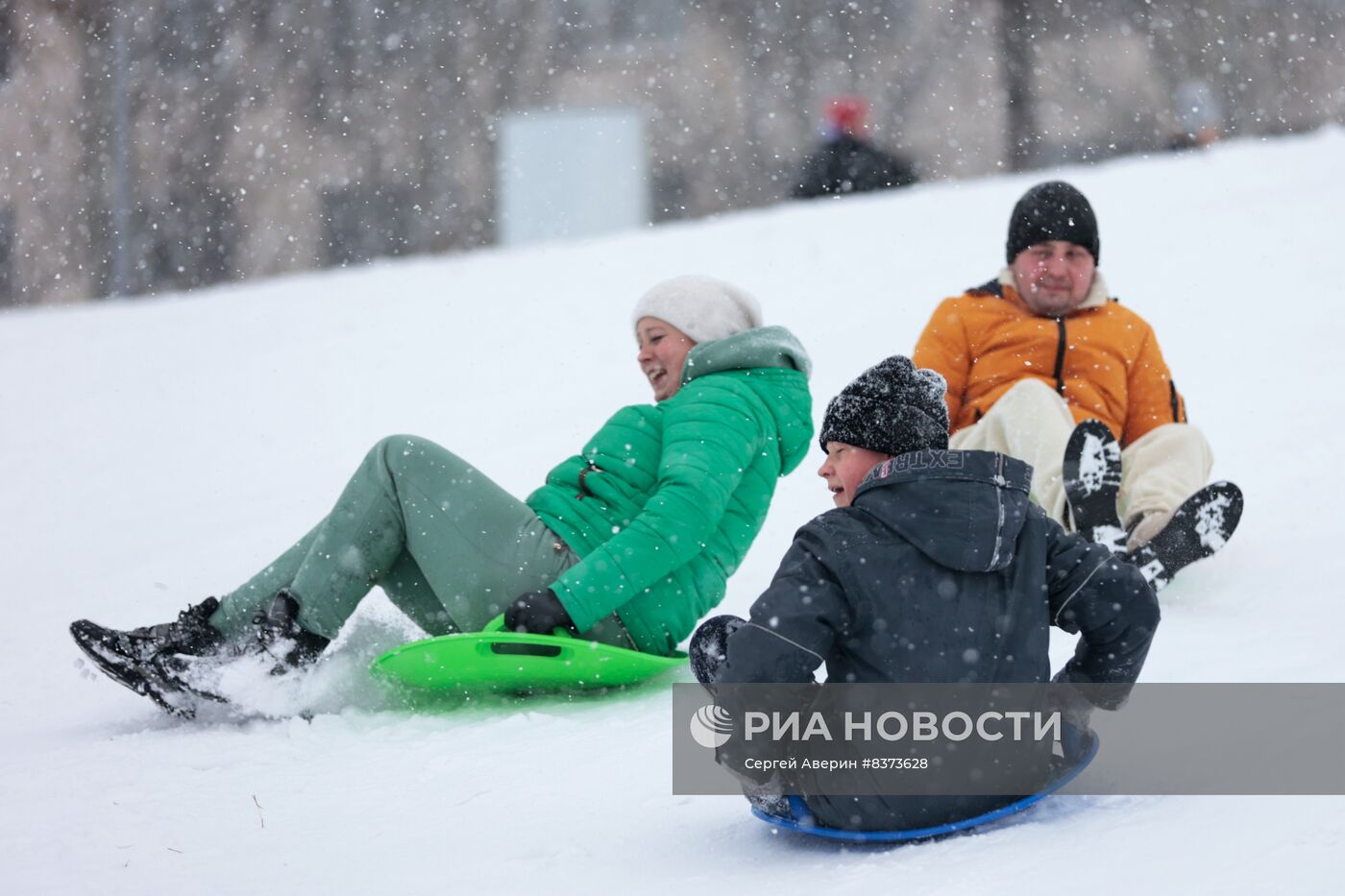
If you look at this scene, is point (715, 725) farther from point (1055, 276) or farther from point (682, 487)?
point (1055, 276)

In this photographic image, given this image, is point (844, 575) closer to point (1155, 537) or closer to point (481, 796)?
point (481, 796)

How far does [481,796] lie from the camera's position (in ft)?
8.21

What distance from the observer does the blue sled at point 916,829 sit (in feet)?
6.72

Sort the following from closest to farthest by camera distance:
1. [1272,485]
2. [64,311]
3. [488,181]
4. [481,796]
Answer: [481,796] < [1272,485] < [64,311] < [488,181]

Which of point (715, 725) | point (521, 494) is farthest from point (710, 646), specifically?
point (521, 494)

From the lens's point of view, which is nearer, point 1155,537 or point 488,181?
point 1155,537

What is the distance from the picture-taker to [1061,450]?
3404mm

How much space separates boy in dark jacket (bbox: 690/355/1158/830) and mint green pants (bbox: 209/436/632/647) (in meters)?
0.97

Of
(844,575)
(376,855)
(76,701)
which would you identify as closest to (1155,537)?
(844,575)

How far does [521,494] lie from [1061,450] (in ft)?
7.51

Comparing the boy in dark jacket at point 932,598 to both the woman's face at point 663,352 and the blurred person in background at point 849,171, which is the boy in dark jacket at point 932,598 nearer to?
the woman's face at point 663,352

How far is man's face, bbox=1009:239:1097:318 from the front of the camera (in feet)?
12.3

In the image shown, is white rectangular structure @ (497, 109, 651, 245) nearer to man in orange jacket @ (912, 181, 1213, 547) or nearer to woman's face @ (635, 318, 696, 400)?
man in orange jacket @ (912, 181, 1213, 547)

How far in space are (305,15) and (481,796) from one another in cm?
2163
